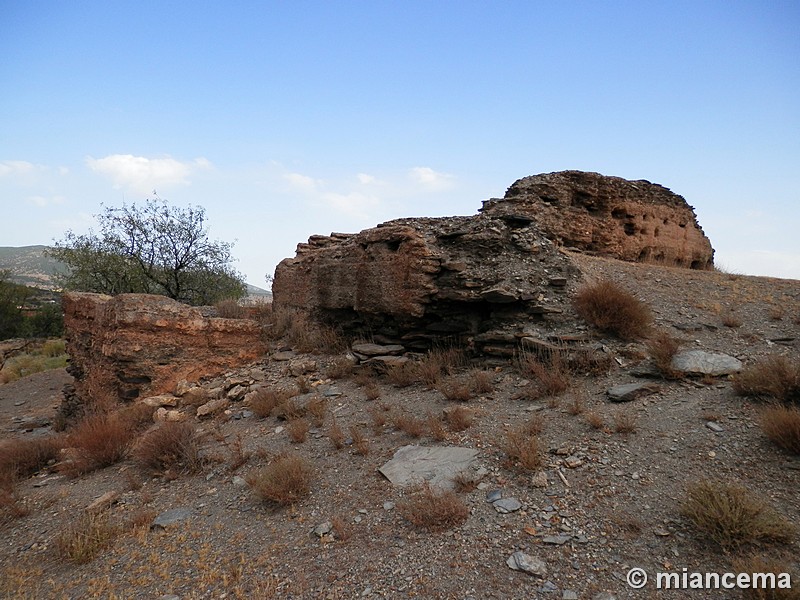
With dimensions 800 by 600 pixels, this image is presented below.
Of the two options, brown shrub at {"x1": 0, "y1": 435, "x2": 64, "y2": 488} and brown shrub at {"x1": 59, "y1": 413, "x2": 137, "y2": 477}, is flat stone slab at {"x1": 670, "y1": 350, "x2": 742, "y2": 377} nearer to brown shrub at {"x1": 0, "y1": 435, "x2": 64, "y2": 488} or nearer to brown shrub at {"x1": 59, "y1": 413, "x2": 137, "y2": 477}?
brown shrub at {"x1": 59, "y1": 413, "x2": 137, "y2": 477}

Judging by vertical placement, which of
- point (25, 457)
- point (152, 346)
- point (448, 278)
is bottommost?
point (25, 457)

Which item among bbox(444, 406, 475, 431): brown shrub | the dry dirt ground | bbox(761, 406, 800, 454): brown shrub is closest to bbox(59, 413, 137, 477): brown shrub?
the dry dirt ground

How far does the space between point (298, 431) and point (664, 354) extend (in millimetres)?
Result: 4750

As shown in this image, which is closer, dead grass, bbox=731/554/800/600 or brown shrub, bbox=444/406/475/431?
dead grass, bbox=731/554/800/600

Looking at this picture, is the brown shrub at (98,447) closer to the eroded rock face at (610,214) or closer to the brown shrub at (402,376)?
the brown shrub at (402,376)

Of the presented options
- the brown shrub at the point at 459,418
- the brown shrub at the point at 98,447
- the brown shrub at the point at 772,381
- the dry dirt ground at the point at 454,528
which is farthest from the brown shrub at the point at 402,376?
the brown shrub at the point at 772,381

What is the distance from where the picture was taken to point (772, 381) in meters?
4.39

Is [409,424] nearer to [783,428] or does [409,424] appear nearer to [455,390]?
[455,390]

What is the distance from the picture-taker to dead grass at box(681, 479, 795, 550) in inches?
110

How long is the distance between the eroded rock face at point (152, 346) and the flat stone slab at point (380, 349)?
2.20 meters

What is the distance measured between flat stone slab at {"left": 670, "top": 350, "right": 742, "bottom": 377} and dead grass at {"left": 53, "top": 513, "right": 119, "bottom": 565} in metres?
6.40

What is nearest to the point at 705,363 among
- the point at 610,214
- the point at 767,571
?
the point at 767,571

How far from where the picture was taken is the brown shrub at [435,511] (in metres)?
3.47

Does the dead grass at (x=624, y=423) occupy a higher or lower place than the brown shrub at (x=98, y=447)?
higher
